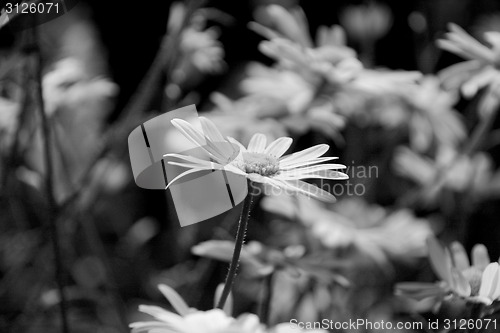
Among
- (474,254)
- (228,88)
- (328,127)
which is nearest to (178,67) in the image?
(328,127)

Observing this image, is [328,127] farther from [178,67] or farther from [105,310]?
[105,310]

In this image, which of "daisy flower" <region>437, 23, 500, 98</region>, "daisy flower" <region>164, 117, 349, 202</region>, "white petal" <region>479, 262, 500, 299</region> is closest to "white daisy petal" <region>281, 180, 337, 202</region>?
"daisy flower" <region>164, 117, 349, 202</region>

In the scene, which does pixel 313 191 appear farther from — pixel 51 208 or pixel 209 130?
pixel 51 208

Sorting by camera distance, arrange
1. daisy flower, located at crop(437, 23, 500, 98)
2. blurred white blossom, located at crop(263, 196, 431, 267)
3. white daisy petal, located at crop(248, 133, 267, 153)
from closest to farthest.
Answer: white daisy petal, located at crop(248, 133, 267, 153) → daisy flower, located at crop(437, 23, 500, 98) → blurred white blossom, located at crop(263, 196, 431, 267)

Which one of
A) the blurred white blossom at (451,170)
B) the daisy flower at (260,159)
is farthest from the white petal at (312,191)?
the blurred white blossom at (451,170)

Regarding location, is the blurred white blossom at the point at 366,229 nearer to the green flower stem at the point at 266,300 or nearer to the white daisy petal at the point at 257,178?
the green flower stem at the point at 266,300

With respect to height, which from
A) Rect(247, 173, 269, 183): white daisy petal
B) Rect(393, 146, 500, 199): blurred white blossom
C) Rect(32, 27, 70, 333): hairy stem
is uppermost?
Rect(247, 173, 269, 183): white daisy petal

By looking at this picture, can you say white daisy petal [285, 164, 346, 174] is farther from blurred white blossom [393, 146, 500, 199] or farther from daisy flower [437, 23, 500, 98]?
blurred white blossom [393, 146, 500, 199]
